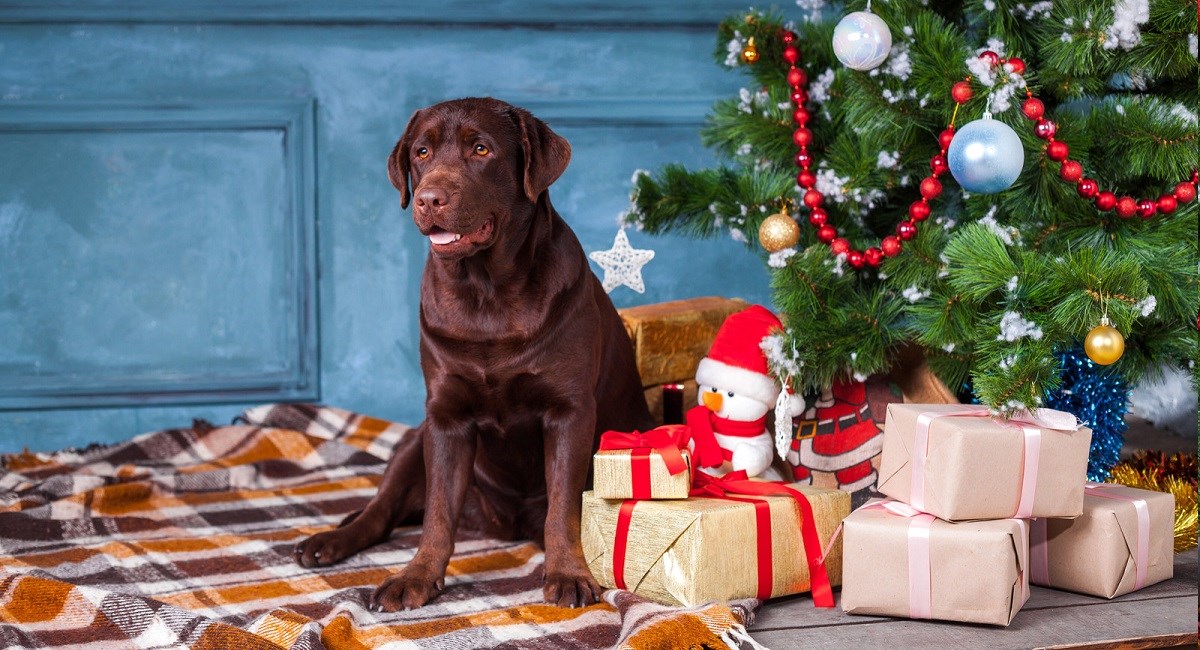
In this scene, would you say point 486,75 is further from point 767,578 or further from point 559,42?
point 767,578

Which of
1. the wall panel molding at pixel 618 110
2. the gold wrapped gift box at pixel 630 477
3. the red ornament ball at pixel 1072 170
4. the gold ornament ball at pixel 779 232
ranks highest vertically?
the wall panel molding at pixel 618 110

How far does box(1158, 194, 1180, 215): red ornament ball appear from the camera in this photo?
7.13ft

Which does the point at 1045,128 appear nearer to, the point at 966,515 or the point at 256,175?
the point at 966,515

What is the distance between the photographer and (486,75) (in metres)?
3.79

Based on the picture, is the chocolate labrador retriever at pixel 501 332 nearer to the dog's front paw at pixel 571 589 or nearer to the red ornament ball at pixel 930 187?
the dog's front paw at pixel 571 589

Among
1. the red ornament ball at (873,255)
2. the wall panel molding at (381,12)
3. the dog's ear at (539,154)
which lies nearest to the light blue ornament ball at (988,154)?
the red ornament ball at (873,255)

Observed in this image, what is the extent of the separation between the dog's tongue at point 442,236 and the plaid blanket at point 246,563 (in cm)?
68

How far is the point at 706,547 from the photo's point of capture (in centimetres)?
198

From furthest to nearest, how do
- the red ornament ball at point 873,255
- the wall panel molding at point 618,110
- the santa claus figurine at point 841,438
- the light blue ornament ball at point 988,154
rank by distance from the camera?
the wall panel molding at point 618,110
the santa claus figurine at point 841,438
the red ornament ball at point 873,255
the light blue ornament ball at point 988,154

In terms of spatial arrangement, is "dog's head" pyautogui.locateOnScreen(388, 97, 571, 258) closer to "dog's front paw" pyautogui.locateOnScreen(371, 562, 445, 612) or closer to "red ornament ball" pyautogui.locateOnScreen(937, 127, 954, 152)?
"dog's front paw" pyautogui.locateOnScreen(371, 562, 445, 612)

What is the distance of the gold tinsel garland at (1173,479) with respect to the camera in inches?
94.9

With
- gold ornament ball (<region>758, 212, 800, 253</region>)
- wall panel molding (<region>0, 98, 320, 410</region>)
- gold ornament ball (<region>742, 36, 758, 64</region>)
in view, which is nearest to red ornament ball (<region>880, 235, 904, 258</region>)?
gold ornament ball (<region>758, 212, 800, 253</region>)

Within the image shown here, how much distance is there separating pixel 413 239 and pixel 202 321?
2.47 feet

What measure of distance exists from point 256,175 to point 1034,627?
9.11 ft
